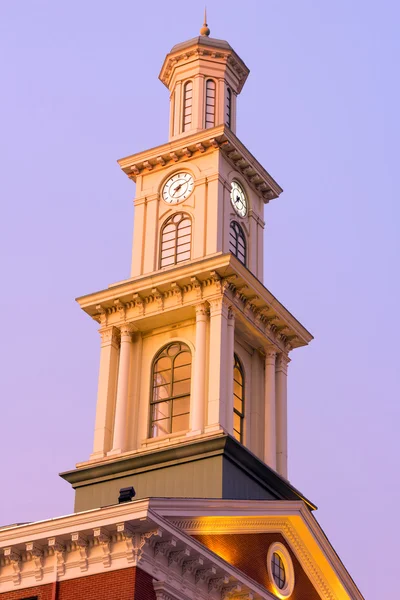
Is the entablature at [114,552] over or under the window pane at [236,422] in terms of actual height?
under

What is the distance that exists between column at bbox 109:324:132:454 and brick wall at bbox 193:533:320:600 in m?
6.23

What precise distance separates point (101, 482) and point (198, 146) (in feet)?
38.2

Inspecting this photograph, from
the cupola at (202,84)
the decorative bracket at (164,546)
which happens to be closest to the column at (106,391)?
the cupola at (202,84)

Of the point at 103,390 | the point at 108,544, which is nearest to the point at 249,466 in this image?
the point at 103,390

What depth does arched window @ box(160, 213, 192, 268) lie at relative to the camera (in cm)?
4462

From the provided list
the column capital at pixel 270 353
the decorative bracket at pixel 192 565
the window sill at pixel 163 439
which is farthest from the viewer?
the column capital at pixel 270 353

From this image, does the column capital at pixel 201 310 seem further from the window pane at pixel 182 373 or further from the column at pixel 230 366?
the window pane at pixel 182 373

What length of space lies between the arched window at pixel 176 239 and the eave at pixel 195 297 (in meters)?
1.54

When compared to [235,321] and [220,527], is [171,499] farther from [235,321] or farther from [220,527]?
[235,321]

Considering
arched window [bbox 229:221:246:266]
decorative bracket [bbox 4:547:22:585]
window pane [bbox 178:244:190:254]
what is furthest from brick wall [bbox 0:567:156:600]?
arched window [bbox 229:221:246:266]

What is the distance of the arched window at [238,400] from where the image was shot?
139 feet

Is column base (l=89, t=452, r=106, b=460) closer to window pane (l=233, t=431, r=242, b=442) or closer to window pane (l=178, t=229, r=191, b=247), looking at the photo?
window pane (l=233, t=431, r=242, b=442)

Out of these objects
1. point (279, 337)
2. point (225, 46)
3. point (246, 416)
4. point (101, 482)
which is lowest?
point (101, 482)

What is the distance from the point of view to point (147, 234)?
150ft
